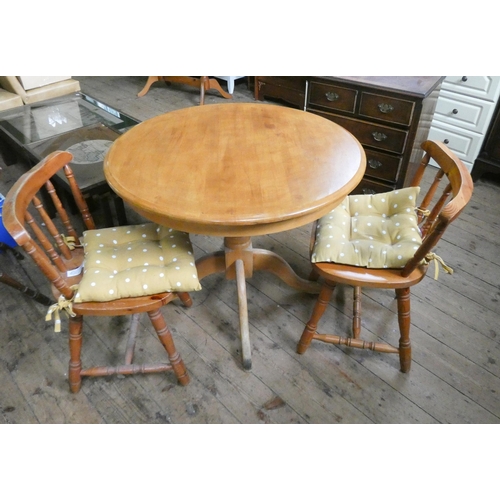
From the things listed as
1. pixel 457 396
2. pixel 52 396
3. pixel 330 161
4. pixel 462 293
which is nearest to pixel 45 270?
pixel 52 396

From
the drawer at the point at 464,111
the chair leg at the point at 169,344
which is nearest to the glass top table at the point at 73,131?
the chair leg at the point at 169,344

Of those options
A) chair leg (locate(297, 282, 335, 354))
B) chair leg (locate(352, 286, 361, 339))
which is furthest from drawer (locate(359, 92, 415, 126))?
chair leg (locate(297, 282, 335, 354))

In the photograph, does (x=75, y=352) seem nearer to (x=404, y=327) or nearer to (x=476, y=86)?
(x=404, y=327)

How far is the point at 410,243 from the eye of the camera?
1.30 meters

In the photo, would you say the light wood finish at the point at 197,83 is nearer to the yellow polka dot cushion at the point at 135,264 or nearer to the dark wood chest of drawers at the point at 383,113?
the dark wood chest of drawers at the point at 383,113

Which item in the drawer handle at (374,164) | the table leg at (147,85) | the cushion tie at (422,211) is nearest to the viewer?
the cushion tie at (422,211)

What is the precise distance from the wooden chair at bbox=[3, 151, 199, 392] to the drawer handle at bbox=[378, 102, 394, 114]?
1.18 meters

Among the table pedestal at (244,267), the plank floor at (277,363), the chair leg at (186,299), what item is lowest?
the plank floor at (277,363)

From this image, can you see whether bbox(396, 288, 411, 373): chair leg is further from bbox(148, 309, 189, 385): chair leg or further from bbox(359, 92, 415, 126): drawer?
bbox(359, 92, 415, 126): drawer

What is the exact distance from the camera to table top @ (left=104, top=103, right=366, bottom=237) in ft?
3.58

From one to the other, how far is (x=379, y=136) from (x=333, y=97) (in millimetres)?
309

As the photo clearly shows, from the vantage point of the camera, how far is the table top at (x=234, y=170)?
1.09m

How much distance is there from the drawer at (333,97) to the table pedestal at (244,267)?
0.90 m

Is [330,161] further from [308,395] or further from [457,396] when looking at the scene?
[457,396]
